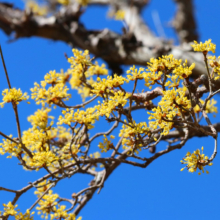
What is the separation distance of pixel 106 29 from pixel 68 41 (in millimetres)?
537

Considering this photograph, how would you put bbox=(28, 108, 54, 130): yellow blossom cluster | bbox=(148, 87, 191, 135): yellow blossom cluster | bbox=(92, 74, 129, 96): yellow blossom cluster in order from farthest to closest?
bbox=(28, 108, 54, 130): yellow blossom cluster
bbox=(92, 74, 129, 96): yellow blossom cluster
bbox=(148, 87, 191, 135): yellow blossom cluster

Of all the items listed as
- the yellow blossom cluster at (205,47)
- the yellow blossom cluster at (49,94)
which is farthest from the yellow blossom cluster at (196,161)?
the yellow blossom cluster at (49,94)

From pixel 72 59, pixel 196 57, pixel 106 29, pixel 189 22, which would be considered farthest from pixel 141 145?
pixel 189 22

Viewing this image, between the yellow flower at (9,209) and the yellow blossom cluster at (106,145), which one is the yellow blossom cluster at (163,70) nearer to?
the yellow blossom cluster at (106,145)

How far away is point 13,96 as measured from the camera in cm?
154

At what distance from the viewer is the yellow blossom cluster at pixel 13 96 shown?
1.54 meters

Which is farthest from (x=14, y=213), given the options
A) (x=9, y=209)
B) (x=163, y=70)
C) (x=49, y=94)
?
(x=163, y=70)

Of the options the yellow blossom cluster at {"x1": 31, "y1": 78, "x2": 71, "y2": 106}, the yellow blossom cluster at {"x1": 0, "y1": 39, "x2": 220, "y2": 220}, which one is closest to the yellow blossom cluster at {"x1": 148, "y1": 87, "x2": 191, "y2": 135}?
the yellow blossom cluster at {"x1": 0, "y1": 39, "x2": 220, "y2": 220}

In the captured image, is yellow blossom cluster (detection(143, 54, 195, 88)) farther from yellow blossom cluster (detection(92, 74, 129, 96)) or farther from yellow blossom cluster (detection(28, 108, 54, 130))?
yellow blossom cluster (detection(28, 108, 54, 130))

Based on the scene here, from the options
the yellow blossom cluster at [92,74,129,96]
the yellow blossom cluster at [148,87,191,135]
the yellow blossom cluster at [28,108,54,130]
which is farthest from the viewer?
the yellow blossom cluster at [28,108,54,130]

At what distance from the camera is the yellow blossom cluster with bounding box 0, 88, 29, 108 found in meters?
1.54

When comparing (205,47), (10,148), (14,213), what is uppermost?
(205,47)

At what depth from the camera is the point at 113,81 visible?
1414mm

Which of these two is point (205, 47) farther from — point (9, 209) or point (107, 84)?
point (9, 209)
